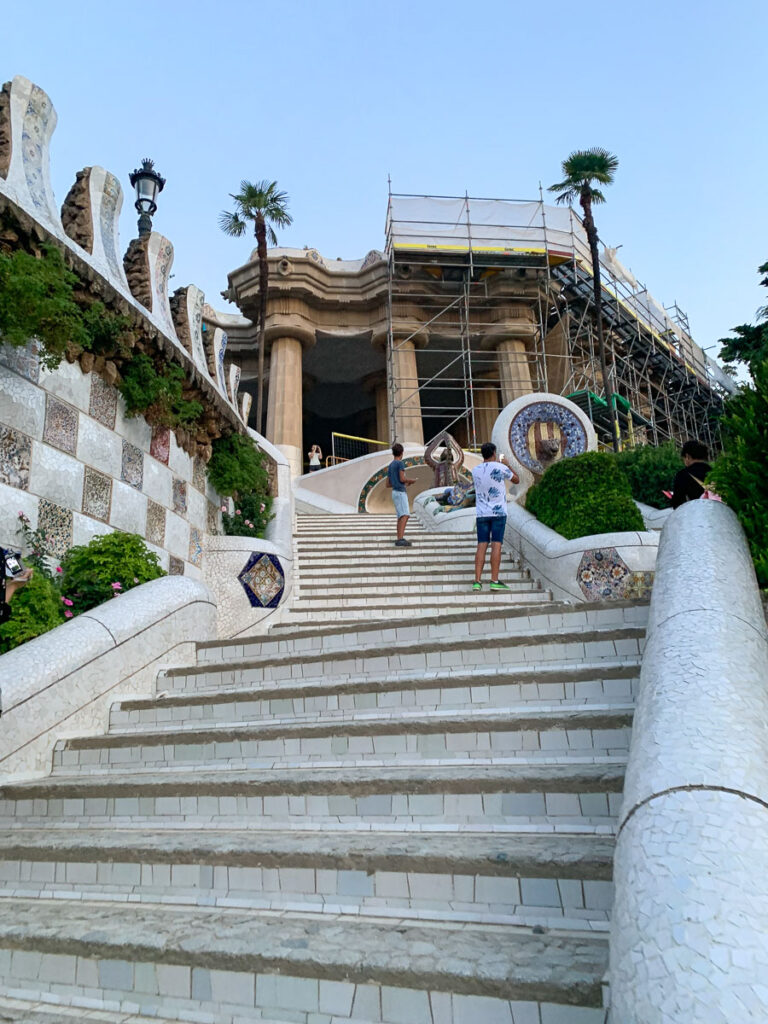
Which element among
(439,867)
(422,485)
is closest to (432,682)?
(439,867)

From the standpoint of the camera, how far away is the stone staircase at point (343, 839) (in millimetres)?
2064

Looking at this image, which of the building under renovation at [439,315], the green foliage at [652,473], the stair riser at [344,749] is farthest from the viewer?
the building under renovation at [439,315]

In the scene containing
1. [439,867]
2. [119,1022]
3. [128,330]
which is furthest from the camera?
[128,330]

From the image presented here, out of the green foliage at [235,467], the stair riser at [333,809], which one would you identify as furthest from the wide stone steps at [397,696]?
the green foliage at [235,467]

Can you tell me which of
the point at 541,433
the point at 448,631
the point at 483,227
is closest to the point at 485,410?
the point at 483,227

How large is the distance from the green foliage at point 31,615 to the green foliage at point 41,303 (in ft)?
A: 6.00

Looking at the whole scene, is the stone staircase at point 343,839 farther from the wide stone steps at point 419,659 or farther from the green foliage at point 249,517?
the green foliage at point 249,517

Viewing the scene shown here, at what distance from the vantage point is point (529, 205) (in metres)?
24.4

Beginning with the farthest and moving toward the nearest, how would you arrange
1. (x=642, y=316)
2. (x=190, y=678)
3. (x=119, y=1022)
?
(x=642, y=316) < (x=190, y=678) < (x=119, y=1022)

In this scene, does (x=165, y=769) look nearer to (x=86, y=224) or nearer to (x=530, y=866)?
(x=530, y=866)

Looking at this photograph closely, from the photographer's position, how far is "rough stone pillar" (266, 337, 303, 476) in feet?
74.4

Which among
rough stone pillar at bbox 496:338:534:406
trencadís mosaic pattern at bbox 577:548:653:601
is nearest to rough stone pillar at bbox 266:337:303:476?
rough stone pillar at bbox 496:338:534:406

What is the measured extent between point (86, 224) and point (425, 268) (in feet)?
60.7

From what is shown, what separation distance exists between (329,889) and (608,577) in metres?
5.21
